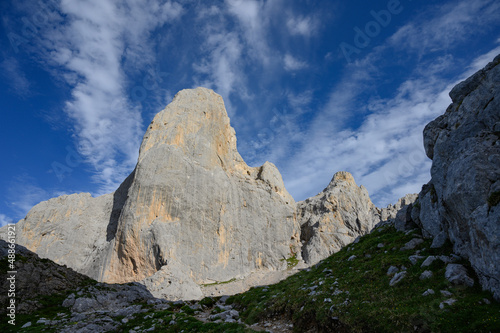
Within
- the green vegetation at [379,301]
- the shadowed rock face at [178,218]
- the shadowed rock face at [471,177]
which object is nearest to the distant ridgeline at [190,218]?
the shadowed rock face at [178,218]

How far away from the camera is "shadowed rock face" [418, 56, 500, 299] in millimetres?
12969

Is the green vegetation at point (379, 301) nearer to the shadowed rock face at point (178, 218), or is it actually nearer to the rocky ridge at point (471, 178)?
the rocky ridge at point (471, 178)

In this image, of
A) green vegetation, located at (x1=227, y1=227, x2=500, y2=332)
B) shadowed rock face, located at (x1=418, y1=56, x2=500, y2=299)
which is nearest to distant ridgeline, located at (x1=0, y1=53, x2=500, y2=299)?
shadowed rock face, located at (x1=418, y1=56, x2=500, y2=299)

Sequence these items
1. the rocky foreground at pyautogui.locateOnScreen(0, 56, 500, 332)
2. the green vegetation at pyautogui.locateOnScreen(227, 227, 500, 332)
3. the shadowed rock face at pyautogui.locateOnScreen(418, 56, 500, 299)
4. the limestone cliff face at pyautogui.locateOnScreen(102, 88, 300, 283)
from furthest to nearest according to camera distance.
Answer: the limestone cliff face at pyautogui.locateOnScreen(102, 88, 300, 283)
the rocky foreground at pyautogui.locateOnScreen(0, 56, 500, 332)
the shadowed rock face at pyautogui.locateOnScreen(418, 56, 500, 299)
the green vegetation at pyautogui.locateOnScreen(227, 227, 500, 332)

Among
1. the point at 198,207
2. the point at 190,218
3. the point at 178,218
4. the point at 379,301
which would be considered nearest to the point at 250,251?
the point at 198,207

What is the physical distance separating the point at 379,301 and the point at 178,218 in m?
68.3

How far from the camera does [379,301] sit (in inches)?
595

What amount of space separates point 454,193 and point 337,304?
10.3 meters

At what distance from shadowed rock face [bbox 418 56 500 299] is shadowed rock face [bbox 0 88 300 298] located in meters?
53.0

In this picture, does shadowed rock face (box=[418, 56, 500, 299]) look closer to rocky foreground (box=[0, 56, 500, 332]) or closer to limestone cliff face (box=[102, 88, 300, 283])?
rocky foreground (box=[0, 56, 500, 332])

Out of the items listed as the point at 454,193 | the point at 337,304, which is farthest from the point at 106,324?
the point at 454,193

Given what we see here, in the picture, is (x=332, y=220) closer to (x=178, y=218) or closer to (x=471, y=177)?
(x=178, y=218)

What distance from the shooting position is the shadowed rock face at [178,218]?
69500 millimetres

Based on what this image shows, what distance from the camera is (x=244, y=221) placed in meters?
89.6
